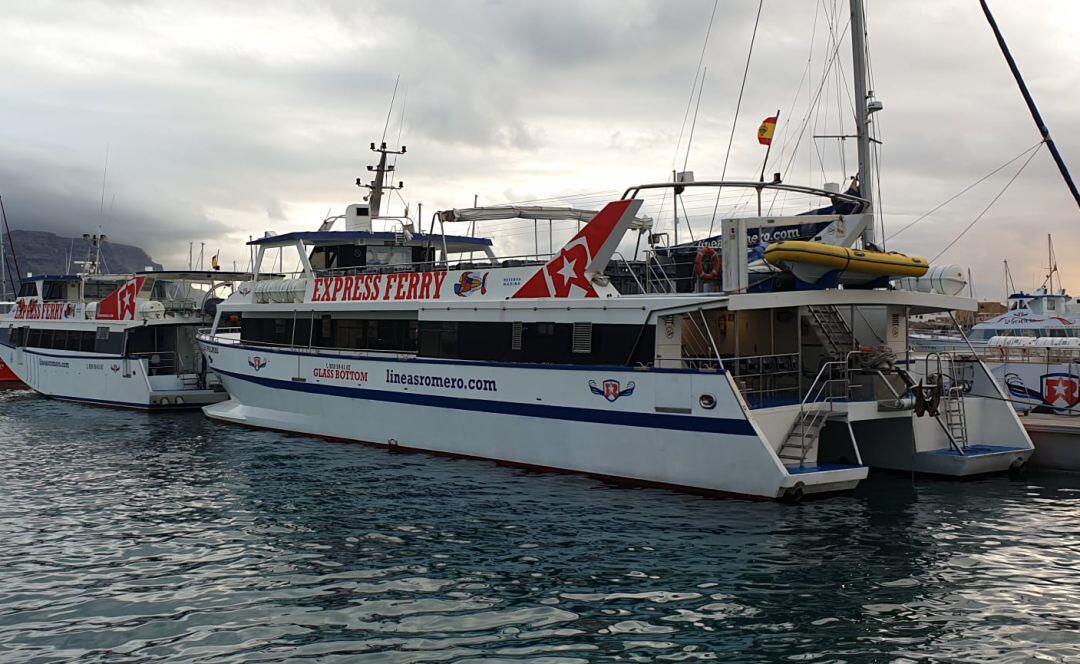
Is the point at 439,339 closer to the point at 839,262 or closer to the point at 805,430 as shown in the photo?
the point at 805,430

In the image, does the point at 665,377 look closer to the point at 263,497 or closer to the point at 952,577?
the point at 952,577

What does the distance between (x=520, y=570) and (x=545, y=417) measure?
529cm

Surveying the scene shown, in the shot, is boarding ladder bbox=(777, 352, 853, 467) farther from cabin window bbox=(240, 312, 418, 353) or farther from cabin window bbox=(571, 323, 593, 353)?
cabin window bbox=(240, 312, 418, 353)

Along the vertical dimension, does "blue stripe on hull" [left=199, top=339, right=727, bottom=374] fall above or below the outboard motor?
below

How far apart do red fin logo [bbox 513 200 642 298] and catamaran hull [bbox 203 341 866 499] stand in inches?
59.0

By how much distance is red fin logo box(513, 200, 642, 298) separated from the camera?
13.6 metres

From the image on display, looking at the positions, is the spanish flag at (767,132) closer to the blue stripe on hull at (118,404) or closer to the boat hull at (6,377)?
the blue stripe on hull at (118,404)

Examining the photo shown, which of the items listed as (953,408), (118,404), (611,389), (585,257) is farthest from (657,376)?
(118,404)

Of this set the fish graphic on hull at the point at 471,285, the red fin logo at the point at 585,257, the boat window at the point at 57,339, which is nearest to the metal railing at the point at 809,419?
the red fin logo at the point at 585,257

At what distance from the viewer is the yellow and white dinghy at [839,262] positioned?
11828mm

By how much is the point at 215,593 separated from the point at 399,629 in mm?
2214

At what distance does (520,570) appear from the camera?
888 cm

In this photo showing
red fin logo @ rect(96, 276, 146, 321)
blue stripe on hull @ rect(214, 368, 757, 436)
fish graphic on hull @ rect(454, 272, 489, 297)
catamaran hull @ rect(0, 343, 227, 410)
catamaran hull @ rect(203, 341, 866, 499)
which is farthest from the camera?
red fin logo @ rect(96, 276, 146, 321)

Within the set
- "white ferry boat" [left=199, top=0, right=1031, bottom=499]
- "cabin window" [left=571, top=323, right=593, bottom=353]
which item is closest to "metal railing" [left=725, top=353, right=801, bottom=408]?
"white ferry boat" [left=199, top=0, right=1031, bottom=499]
